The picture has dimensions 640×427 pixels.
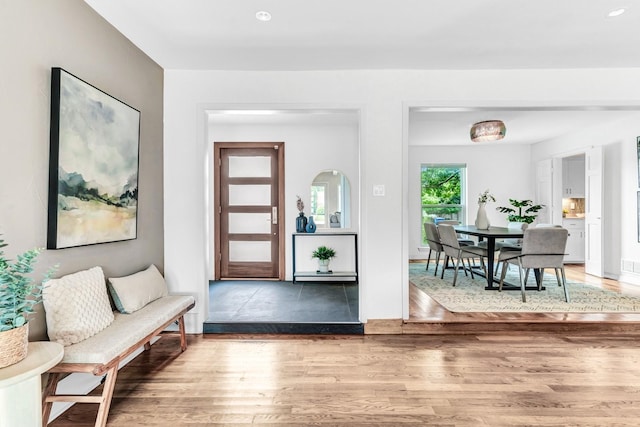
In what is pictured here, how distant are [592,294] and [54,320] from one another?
5524mm

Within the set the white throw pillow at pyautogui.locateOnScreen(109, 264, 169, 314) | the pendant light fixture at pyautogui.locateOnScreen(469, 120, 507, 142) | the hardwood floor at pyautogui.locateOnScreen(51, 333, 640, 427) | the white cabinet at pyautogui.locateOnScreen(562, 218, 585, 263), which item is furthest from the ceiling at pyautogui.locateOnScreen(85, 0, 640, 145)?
the white cabinet at pyautogui.locateOnScreen(562, 218, 585, 263)

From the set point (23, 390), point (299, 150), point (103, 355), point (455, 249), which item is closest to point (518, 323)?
point (455, 249)

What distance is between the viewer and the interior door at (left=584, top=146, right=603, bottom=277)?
5.57 m

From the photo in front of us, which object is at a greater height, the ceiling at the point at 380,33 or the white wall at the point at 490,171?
the ceiling at the point at 380,33

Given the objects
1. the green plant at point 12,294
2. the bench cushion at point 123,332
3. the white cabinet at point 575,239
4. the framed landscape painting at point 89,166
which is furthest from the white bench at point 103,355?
the white cabinet at point 575,239

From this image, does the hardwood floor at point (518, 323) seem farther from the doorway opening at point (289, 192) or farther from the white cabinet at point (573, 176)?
the white cabinet at point (573, 176)

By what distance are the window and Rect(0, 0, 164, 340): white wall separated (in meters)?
6.13

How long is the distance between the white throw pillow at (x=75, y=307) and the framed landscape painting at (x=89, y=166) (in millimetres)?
225

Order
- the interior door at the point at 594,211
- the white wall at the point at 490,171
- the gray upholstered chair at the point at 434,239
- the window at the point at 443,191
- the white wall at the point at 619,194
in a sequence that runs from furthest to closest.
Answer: the window at the point at 443,191, the white wall at the point at 490,171, the interior door at the point at 594,211, the gray upholstered chair at the point at 434,239, the white wall at the point at 619,194

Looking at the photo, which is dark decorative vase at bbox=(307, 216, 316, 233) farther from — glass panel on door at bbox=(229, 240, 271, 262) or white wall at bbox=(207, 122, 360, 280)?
glass panel on door at bbox=(229, 240, 271, 262)

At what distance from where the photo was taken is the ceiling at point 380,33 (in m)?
2.34

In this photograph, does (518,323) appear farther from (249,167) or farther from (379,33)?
(249,167)

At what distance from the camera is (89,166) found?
2273mm

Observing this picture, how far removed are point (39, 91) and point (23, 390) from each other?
4.98 feet
